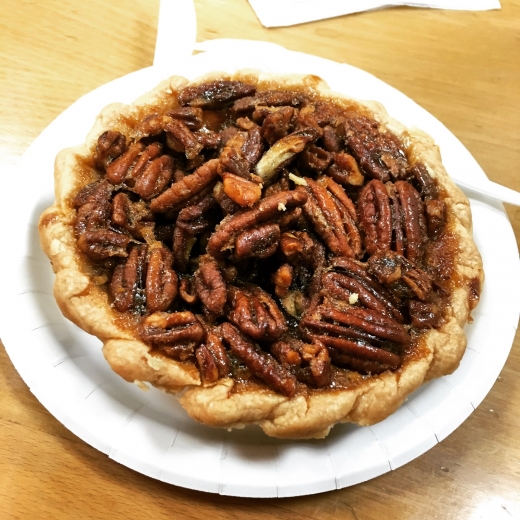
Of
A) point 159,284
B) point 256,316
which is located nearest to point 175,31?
point 159,284

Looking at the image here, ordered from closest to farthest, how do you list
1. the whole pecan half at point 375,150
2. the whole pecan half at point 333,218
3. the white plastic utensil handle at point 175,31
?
the whole pecan half at point 333,218 → the whole pecan half at point 375,150 → the white plastic utensil handle at point 175,31

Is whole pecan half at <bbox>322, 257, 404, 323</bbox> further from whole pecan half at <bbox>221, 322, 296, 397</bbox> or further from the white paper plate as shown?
the white paper plate

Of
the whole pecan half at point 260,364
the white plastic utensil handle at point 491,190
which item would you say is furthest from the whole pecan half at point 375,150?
the whole pecan half at point 260,364

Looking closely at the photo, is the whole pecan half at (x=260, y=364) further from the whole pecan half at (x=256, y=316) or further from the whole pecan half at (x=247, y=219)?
the whole pecan half at (x=247, y=219)

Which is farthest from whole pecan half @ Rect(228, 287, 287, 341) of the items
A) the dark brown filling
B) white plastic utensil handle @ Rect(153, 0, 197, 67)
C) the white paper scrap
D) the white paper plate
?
the white paper scrap

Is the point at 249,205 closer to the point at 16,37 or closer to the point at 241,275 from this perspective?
the point at 241,275
